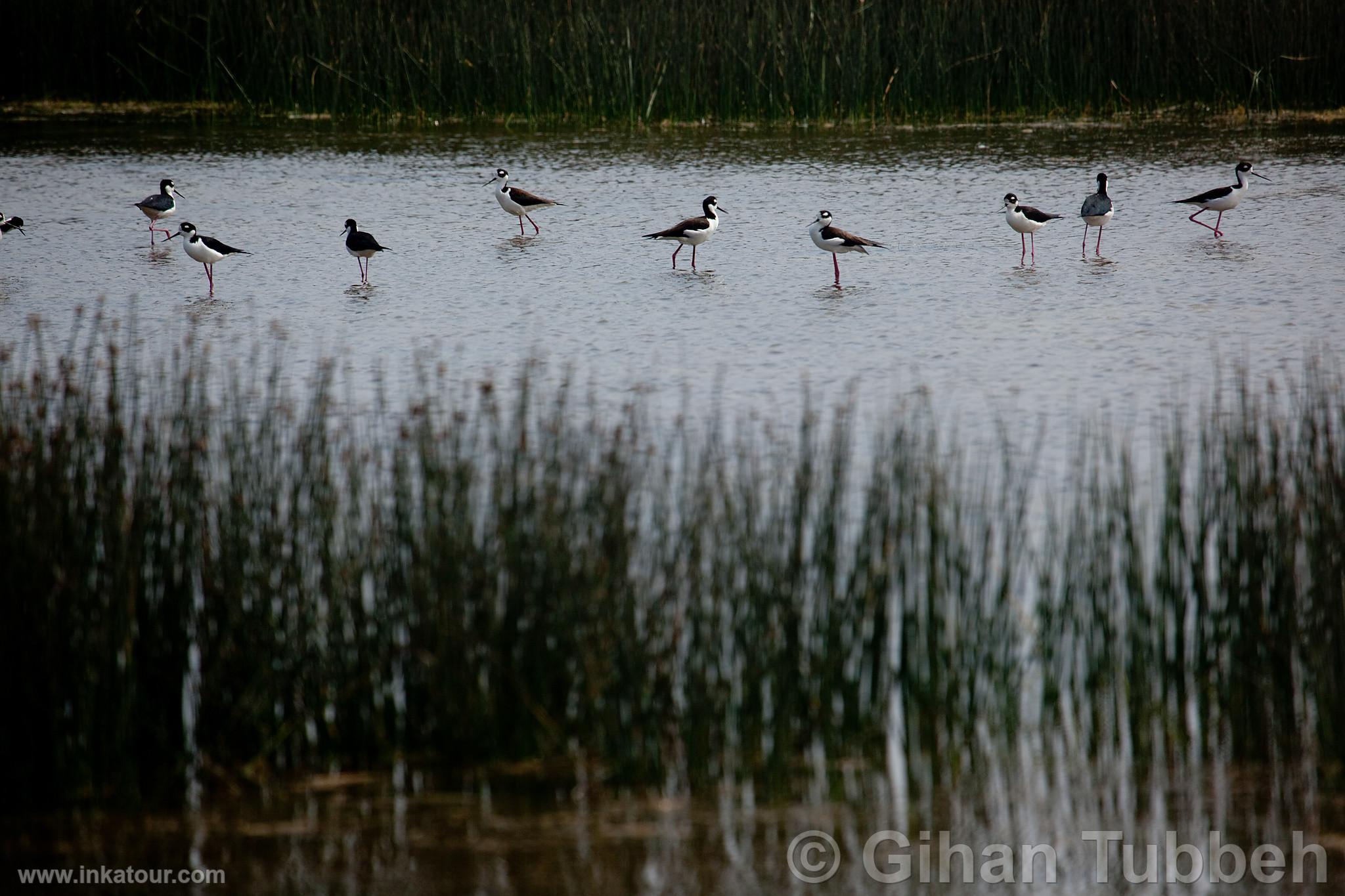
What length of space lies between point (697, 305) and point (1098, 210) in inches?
120

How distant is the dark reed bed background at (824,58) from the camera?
1520 cm

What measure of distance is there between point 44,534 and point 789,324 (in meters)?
5.19

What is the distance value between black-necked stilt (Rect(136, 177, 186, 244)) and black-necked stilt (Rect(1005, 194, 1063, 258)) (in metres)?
5.80

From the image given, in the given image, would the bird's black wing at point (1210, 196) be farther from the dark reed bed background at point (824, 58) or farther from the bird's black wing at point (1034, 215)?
the dark reed bed background at point (824, 58)

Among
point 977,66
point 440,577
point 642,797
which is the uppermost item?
point 977,66

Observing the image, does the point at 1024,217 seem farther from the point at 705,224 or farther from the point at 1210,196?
the point at 705,224

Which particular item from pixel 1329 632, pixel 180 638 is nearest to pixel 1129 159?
pixel 1329 632

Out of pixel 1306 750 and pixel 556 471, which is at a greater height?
pixel 556 471

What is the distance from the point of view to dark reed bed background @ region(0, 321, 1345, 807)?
151 inches

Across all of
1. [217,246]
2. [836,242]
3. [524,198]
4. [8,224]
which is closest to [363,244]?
[217,246]

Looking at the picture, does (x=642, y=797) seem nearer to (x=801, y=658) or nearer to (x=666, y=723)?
(x=666, y=723)

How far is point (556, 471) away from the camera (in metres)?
4.12

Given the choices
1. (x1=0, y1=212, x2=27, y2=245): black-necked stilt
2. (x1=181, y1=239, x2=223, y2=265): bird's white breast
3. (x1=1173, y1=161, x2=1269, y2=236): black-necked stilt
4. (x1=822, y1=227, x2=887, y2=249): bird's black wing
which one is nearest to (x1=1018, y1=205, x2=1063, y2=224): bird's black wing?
(x1=822, y1=227, x2=887, y2=249): bird's black wing

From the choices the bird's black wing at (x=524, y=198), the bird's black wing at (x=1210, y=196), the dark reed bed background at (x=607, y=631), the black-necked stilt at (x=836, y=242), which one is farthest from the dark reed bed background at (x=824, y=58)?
the dark reed bed background at (x=607, y=631)
